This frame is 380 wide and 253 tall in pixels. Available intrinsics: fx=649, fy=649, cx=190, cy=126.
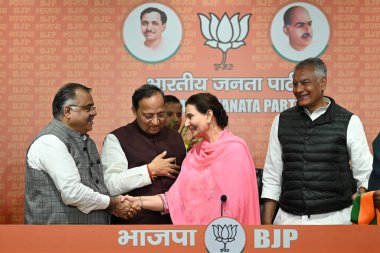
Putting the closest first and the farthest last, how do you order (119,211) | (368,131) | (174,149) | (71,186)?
(71,186)
(119,211)
(174,149)
(368,131)

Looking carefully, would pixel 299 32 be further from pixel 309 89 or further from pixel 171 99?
pixel 309 89

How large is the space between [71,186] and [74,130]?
1.09ft

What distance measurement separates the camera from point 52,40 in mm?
4742

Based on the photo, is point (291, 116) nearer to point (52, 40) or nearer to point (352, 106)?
point (352, 106)

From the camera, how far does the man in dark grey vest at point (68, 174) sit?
2.96m

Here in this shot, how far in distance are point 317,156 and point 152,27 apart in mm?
1940

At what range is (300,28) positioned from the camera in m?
4.65

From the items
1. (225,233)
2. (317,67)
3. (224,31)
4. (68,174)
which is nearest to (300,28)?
(224,31)

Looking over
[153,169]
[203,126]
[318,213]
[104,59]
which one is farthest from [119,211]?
[104,59]

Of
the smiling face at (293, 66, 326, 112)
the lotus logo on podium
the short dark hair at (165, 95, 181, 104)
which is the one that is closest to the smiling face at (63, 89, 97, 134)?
the lotus logo on podium

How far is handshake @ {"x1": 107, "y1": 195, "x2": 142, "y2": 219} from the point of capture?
315 centimetres

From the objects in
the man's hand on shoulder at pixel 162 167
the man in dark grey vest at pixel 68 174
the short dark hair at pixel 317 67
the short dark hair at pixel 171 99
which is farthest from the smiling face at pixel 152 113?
the short dark hair at pixel 171 99

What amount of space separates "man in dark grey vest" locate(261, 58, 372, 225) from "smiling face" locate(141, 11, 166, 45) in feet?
5.17

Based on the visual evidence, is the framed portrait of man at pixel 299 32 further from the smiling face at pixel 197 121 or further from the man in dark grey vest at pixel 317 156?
the smiling face at pixel 197 121
